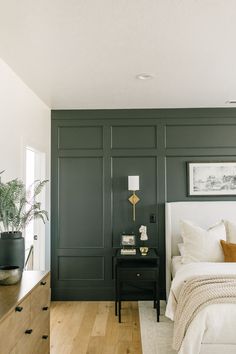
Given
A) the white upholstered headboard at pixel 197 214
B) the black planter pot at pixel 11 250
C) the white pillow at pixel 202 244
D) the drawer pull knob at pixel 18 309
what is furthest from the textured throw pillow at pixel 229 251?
the drawer pull knob at pixel 18 309

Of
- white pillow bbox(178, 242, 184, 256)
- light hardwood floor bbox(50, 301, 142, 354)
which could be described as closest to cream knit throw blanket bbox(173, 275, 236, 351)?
light hardwood floor bbox(50, 301, 142, 354)

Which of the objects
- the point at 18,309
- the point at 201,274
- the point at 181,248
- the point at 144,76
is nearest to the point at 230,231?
the point at 181,248

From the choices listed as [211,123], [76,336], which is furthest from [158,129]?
[76,336]

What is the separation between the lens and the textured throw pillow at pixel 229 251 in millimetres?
3752

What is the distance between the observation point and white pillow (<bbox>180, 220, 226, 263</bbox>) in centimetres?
392

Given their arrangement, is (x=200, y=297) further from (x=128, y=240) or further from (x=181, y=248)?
(x=128, y=240)

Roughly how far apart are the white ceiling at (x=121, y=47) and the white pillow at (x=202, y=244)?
1684 millimetres

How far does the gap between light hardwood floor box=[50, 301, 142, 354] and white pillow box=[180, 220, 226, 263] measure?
3.39 ft

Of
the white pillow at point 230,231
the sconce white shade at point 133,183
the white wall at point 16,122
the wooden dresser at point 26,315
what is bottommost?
the wooden dresser at point 26,315

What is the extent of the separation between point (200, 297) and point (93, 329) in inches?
58.1

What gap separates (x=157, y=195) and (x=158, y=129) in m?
0.94

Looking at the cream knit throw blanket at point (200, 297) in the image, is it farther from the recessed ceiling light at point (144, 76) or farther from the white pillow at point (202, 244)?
the recessed ceiling light at point (144, 76)

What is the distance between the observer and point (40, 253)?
4.43 m

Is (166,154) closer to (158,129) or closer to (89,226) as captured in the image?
(158,129)
